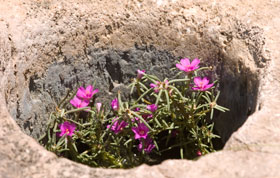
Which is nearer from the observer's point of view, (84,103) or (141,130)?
(141,130)

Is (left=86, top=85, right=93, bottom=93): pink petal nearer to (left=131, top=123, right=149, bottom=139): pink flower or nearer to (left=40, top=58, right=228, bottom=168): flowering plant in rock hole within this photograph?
(left=40, top=58, right=228, bottom=168): flowering plant in rock hole

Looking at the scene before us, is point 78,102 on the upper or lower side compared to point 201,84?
lower

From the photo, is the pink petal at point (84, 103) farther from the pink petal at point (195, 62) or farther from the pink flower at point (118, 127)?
the pink petal at point (195, 62)

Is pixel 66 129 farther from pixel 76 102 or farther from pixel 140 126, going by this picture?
pixel 140 126

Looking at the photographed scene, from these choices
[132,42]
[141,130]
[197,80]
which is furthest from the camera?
[132,42]

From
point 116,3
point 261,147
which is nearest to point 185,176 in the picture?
point 261,147

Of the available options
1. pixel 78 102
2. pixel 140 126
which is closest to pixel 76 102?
pixel 78 102

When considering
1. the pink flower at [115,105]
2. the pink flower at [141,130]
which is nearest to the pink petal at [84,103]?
the pink flower at [115,105]

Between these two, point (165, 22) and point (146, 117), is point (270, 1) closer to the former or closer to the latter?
point (165, 22)
